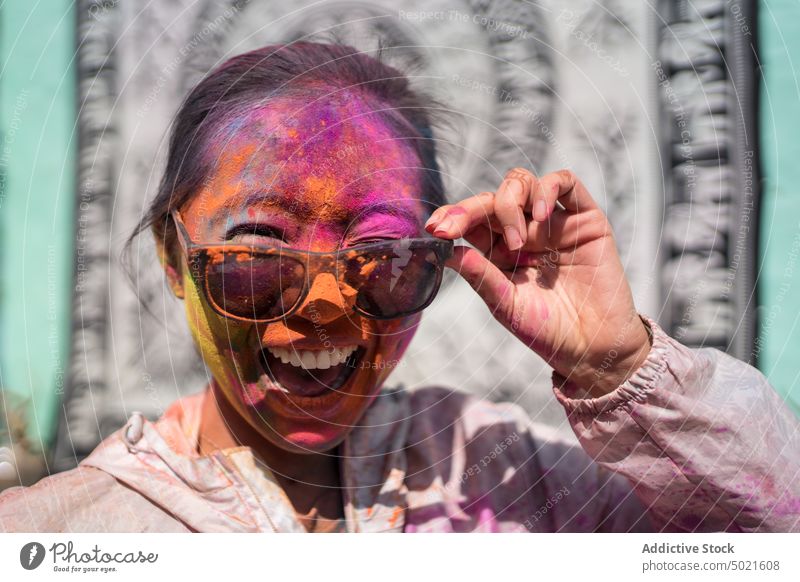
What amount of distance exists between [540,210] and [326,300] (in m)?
0.29

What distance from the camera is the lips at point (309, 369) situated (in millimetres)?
1021

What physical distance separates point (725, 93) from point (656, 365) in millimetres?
633

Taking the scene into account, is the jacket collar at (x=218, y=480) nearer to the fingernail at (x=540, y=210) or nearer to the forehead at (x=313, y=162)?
the forehead at (x=313, y=162)

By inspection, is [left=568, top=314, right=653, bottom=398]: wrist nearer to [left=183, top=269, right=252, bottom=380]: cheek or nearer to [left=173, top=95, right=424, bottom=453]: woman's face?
[left=173, top=95, right=424, bottom=453]: woman's face

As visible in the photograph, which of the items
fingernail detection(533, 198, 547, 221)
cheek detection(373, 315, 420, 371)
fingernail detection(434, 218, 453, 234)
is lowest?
cheek detection(373, 315, 420, 371)

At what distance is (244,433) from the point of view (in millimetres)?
1110

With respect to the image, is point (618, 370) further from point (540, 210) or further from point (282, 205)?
point (282, 205)

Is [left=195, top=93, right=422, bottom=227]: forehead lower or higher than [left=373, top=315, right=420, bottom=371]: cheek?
higher

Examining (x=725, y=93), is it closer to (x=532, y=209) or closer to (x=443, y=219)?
(x=532, y=209)

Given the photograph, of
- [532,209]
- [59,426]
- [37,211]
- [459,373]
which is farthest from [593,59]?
[59,426]

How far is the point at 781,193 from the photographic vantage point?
1.30 m

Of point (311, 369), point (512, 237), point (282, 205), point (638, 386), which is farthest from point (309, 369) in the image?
point (638, 386)

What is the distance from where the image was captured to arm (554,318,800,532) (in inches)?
38.3

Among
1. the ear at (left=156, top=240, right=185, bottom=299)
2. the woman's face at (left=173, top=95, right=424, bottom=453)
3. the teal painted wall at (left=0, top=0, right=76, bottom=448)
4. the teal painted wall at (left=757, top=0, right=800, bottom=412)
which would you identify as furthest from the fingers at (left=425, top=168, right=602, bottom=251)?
the teal painted wall at (left=0, top=0, right=76, bottom=448)
